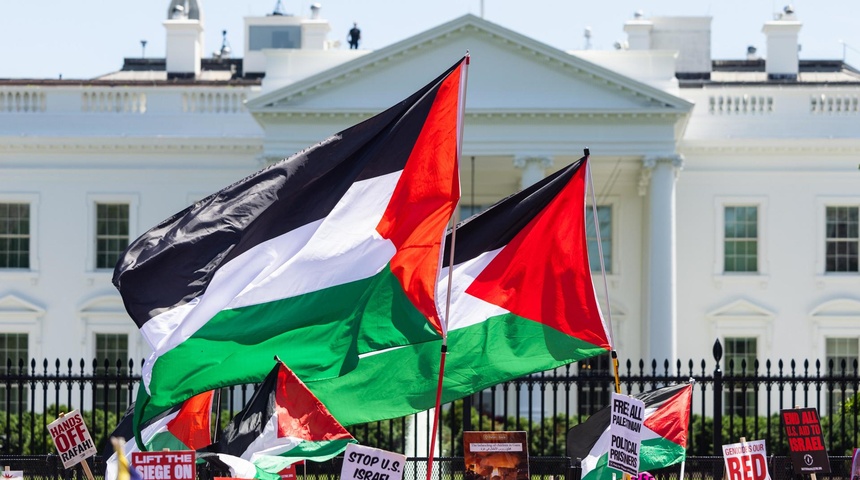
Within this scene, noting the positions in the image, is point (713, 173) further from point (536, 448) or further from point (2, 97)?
point (2, 97)

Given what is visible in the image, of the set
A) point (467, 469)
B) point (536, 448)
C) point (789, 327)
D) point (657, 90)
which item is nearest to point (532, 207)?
point (467, 469)

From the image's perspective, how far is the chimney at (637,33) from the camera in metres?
41.3

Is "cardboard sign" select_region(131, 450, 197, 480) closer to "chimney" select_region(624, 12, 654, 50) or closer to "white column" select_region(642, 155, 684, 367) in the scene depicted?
"white column" select_region(642, 155, 684, 367)

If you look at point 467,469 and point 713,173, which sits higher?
point 713,173

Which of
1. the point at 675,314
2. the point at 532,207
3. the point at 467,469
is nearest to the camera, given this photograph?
the point at 532,207

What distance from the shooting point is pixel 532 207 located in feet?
38.4

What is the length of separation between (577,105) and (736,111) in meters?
5.01

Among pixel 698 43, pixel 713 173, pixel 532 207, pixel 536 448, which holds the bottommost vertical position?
pixel 536 448

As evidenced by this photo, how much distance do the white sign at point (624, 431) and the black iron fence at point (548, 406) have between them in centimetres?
336

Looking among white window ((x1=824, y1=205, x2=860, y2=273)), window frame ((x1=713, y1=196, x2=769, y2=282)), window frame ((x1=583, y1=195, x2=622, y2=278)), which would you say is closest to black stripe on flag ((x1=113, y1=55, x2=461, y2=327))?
window frame ((x1=583, y1=195, x2=622, y2=278))

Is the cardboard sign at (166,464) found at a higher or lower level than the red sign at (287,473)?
higher

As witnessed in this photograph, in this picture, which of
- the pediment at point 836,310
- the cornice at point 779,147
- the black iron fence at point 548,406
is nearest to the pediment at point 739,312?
the pediment at point 836,310

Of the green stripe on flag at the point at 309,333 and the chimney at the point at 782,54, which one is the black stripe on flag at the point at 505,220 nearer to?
the green stripe on flag at the point at 309,333

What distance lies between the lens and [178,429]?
1262 centimetres
